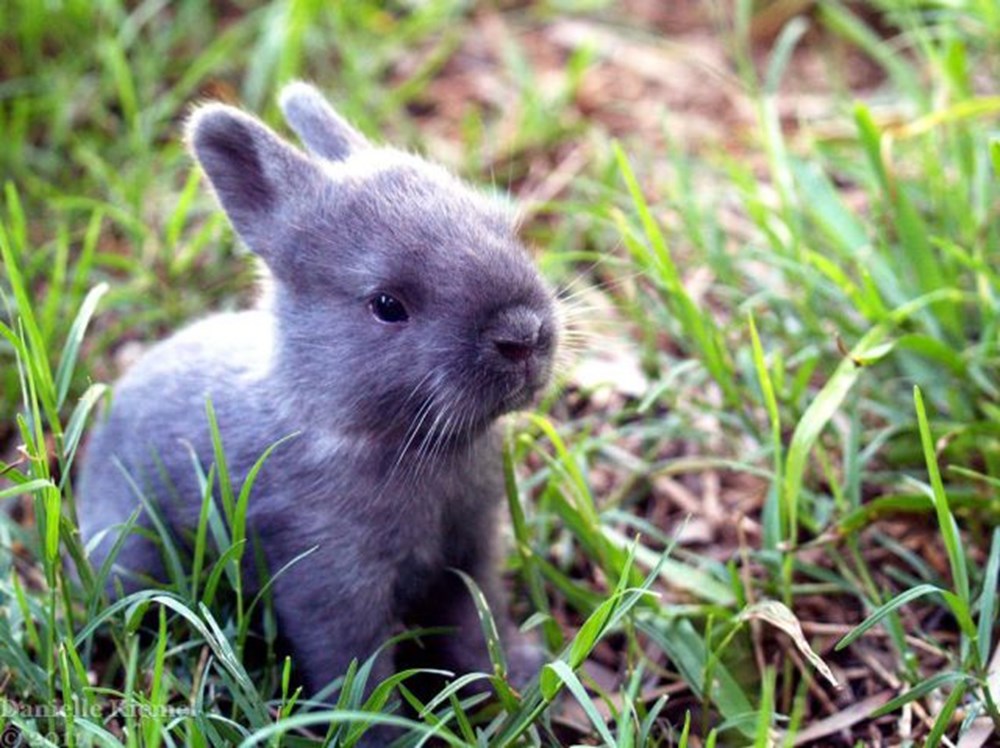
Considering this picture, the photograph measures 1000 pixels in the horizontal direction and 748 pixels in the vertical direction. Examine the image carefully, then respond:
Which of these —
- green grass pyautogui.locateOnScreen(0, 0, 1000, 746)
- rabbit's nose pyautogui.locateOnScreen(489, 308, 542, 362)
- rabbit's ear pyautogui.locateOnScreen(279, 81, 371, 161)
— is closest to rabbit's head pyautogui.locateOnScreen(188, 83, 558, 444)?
rabbit's nose pyautogui.locateOnScreen(489, 308, 542, 362)

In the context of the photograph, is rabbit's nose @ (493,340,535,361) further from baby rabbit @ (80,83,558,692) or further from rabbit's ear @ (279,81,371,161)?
rabbit's ear @ (279,81,371,161)

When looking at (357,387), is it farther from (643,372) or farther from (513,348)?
(643,372)

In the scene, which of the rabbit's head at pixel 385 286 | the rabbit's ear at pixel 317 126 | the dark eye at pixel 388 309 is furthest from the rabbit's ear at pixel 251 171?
the dark eye at pixel 388 309

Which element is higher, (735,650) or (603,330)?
(603,330)

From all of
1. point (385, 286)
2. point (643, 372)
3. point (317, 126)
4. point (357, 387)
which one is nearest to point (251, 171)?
point (317, 126)

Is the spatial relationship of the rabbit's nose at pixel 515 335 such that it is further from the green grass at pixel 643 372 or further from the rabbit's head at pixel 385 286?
the green grass at pixel 643 372

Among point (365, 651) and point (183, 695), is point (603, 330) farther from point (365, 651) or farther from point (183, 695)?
point (183, 695)

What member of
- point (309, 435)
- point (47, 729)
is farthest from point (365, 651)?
point (47, 729)
